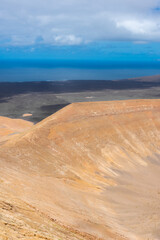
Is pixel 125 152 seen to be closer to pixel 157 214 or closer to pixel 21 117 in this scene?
pixel 157 214

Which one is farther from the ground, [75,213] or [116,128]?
[116,128]

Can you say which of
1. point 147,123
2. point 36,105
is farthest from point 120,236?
point 36,105

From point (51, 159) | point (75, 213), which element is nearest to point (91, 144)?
point (51, 159)

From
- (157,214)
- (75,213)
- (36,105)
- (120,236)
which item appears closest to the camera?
(120,236)

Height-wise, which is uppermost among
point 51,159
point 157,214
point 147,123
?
point 147,123

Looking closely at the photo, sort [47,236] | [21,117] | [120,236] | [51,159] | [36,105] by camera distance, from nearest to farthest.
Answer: [47,236]
[120,236]
[51,159]
[21,117]
[36,105]

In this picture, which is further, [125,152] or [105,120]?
[105,120]
